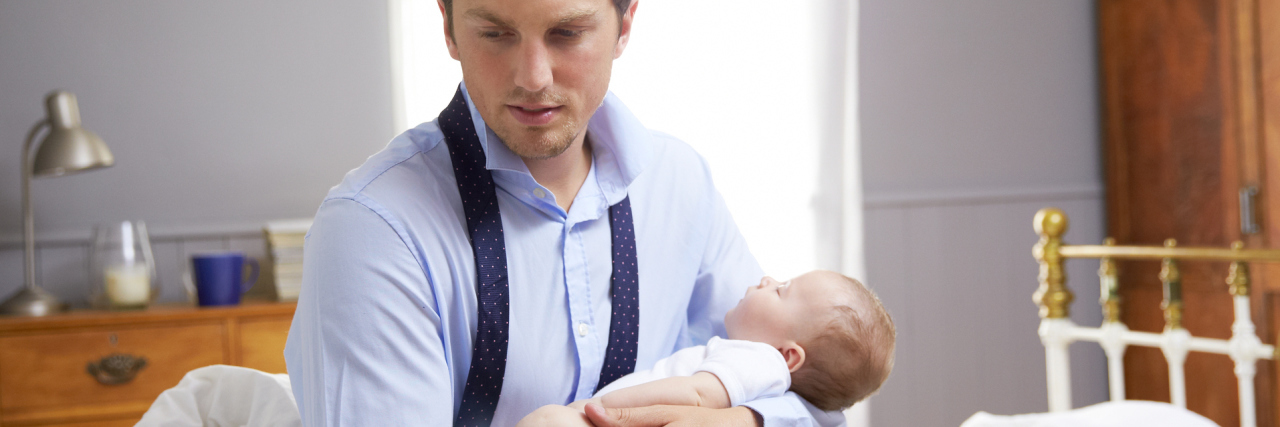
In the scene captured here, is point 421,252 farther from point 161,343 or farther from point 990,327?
point 990,327

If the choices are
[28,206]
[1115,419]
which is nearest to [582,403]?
[1115,419]

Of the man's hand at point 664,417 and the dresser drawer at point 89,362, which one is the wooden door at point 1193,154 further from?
the dresser drawer at point 89,362

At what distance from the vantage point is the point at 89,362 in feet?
6.89

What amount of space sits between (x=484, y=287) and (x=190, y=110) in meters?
1.87

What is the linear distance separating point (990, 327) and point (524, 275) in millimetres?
2654

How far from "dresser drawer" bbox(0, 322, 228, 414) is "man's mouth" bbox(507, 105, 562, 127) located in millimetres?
1497

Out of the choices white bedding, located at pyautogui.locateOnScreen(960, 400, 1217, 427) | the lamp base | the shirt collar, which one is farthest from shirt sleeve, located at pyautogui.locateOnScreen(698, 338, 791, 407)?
the lamp base

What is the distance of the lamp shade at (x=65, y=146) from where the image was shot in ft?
7.06

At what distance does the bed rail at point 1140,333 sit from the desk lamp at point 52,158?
7.81 ft

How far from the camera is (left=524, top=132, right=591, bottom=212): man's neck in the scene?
48.1 inches

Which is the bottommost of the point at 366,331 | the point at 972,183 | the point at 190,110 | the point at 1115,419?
the point at 1115,419

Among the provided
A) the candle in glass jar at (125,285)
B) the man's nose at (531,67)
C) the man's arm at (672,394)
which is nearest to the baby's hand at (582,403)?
the man's arm at (672,394)

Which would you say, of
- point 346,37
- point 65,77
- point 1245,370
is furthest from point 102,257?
point 1245,370

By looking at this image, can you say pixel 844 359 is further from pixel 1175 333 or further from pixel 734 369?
pixel 1175 333
